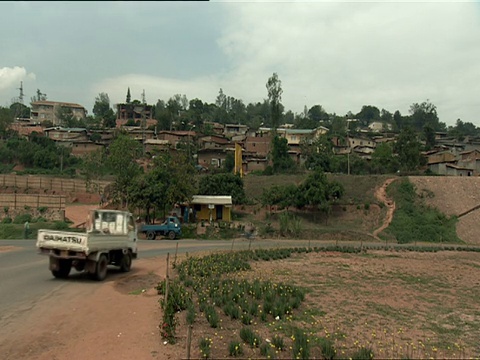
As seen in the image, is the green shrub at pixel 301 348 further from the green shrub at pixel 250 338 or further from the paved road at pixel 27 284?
the paved road at pixel 27 284

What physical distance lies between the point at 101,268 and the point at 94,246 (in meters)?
1.12

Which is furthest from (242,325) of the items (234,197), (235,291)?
(234,197)

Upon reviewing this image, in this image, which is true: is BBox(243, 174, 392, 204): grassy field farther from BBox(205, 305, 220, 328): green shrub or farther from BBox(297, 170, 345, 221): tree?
BBox(205, 305, 220, 328): green shrub

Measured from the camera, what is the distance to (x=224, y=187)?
49.6 meters

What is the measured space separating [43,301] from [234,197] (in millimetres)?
37077

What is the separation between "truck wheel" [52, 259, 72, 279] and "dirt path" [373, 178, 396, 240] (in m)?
34.3

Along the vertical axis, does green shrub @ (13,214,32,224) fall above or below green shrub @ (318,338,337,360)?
above

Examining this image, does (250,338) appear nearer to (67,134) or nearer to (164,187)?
(164,187)

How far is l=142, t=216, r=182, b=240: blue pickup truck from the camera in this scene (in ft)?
119

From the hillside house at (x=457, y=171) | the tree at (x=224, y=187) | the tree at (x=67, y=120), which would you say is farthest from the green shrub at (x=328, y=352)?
the tree at (x=67, y=120)

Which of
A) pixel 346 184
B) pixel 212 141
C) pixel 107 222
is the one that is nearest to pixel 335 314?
pixel 107 222

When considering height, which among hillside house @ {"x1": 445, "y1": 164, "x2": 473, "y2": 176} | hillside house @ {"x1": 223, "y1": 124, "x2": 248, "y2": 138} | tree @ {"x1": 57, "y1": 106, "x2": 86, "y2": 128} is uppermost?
tree @ {"x1": 57, "y1": 106, "x2": 86, "y2": 128}

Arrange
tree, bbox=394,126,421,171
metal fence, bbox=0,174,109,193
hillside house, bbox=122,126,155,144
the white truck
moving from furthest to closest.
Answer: hillside house, bbox=122,126,155,144 < tree, bbox=394,126,421,171 < metal fence, bbox=0,174,109,193 < the white truck

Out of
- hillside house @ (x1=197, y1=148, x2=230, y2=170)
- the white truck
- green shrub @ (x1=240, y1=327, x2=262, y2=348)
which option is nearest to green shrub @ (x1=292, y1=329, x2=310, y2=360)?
green shrub @ (x1=240, y1=327, x2=262, y2=348)
